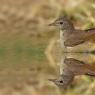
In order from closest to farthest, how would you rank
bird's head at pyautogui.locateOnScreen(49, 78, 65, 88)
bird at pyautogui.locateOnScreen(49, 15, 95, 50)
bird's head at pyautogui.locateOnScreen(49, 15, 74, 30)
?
bird's head at pyautogui.locateOnScreen(49, 78, 65, 88) → bird at pyautogui.locateOnScreen(49, 15, 95, 50) → bird's head at pyautogui.locateOnScreen(49, 15, 74, 30)

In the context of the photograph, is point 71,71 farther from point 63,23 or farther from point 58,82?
point 63,23

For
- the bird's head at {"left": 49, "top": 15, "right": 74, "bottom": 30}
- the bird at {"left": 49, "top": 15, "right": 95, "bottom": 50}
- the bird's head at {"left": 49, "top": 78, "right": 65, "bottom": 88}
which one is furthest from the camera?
the bird's head at {"left": 49, "top": 15, "right": 74, "bottom": 30}

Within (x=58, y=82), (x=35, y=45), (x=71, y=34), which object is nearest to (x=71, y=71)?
(x=58, y=82)

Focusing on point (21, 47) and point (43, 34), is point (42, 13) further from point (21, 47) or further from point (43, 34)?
point (21, 47)

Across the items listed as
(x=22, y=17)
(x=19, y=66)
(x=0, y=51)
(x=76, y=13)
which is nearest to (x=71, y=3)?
(x=76, y=13)

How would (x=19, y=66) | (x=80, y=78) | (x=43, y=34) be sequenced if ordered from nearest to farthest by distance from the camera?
(x=80, y=78)
(x=19, y=66)
(x=43, y=34)

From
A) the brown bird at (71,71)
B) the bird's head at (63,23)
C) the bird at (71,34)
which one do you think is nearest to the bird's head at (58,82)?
the brown bird at (71,71)

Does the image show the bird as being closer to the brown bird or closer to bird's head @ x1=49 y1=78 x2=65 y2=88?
the brown bird

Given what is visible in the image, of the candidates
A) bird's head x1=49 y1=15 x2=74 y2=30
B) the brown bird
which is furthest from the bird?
the brown bird
